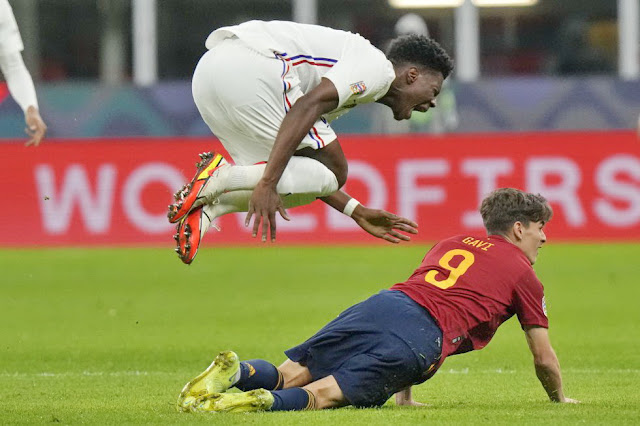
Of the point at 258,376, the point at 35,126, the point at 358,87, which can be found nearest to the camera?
the point at 358,87

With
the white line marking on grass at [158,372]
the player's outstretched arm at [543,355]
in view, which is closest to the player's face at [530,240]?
the player's outstretched arm at [543,355]

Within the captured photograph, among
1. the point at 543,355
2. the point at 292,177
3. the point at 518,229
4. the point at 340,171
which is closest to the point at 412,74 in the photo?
the point at 340,171

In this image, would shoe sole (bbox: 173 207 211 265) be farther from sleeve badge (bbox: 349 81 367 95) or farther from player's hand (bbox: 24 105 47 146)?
player's hand (bbox: 24 105 47 146)

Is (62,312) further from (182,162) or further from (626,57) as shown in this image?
(626,57)

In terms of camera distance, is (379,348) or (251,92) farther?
(251,92)

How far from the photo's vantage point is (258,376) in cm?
671

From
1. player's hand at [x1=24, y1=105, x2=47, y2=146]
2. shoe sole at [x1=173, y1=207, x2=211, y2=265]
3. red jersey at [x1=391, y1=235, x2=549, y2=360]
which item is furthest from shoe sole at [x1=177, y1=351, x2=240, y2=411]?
player's hand at [x1=24, y1=105, x2=47, y2=146]

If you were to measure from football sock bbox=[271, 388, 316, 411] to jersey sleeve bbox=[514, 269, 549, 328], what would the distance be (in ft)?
3.81

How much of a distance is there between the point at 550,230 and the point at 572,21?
8158 mm

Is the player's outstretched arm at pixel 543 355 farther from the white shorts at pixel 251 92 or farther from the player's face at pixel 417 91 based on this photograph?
the white shorts at pixel 251 92

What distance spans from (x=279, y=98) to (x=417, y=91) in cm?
77

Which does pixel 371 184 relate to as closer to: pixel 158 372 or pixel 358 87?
pixel 158 372

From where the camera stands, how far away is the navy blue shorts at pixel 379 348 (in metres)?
6.50

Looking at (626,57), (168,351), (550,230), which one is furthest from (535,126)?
(168,351)
